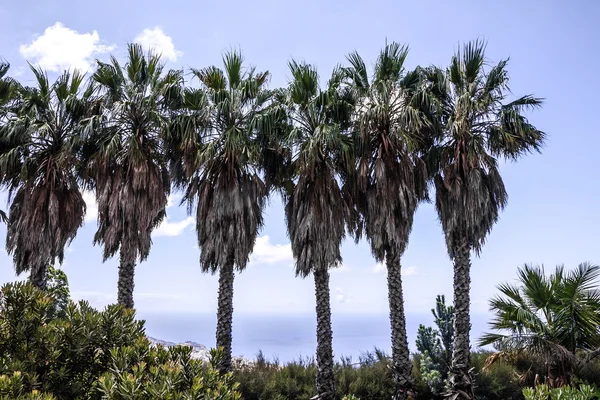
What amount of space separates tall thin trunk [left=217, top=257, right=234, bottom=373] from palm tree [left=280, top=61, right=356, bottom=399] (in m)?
2.13

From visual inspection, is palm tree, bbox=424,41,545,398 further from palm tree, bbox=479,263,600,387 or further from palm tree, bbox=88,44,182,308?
palm tree, bbox=88,44,182,308

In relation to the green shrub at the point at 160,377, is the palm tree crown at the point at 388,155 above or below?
above

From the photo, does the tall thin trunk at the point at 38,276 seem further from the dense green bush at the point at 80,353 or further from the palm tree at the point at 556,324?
the palm tree at the point at 556,324

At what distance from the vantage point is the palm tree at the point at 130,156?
14.2 meters

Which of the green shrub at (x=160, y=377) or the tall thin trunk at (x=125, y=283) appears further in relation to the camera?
the tall thin trunk at (x=125, y=283)

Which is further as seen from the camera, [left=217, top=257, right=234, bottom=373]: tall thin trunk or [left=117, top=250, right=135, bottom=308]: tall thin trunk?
[left=117, top=250, right=135, bottom=308]: tall thin trunk

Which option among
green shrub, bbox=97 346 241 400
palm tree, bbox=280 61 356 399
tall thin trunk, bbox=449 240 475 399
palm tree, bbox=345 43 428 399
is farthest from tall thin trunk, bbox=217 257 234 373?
green shrub, bbox=97 346 241 400

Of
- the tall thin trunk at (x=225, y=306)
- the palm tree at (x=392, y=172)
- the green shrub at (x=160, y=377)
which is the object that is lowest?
the green shrub at (x=160, y=377)

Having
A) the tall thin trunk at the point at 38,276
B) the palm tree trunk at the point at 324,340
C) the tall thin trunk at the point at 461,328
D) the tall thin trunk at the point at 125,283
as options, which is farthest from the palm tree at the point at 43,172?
the tall thin trunk at the point at 461,328

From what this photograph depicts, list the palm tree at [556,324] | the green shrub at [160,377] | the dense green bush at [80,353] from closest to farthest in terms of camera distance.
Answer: the green shrub at [160,377]
the dense green bush at [80,353]
the palm tree at [556,324]

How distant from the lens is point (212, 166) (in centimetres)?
1454

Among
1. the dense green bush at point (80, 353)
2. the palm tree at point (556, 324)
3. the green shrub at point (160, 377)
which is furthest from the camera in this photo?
the palm tree at point (556, 324)

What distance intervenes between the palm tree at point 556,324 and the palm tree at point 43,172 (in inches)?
515

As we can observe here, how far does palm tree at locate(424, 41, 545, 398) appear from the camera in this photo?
14273 millimetres
